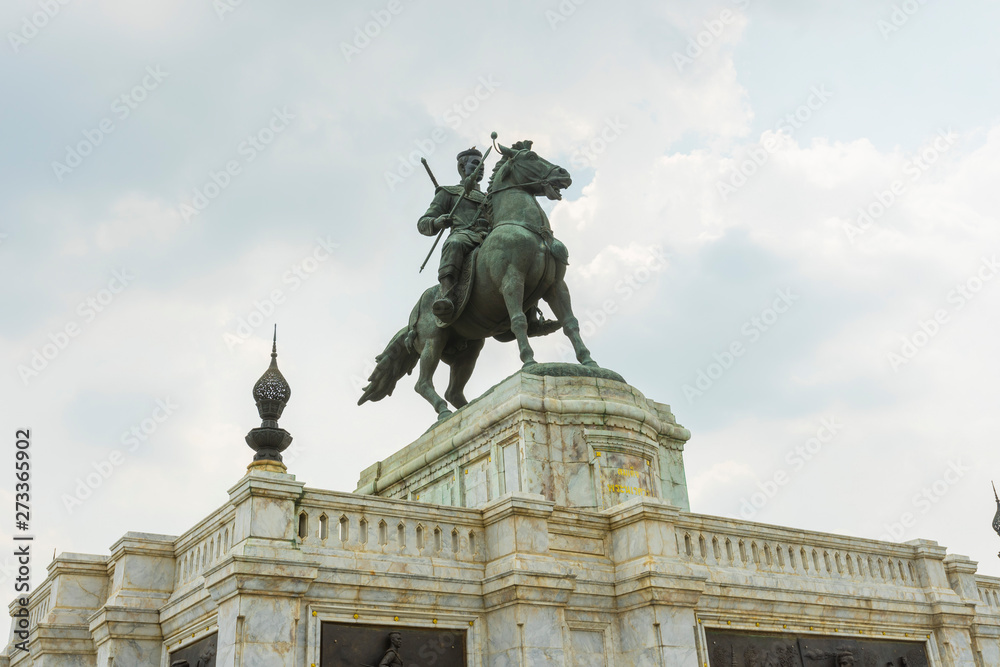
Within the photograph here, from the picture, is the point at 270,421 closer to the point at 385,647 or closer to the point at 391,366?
the point at 385,647

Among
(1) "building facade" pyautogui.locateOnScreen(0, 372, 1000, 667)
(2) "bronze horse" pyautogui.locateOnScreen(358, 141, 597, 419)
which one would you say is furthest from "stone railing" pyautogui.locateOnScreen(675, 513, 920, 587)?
(2) "bronze horse" pyautogui.locateOnScreen(358, 141, 597, 419)

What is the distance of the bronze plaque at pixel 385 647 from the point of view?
1241 centimetres

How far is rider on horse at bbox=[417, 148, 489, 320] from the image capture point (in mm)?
20859

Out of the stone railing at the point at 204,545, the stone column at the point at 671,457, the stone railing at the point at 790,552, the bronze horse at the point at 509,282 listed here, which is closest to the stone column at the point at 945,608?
the stone railing at the point at 790,552

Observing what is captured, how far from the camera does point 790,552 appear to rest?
53.5ft

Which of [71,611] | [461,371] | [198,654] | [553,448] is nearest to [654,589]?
[553,448]

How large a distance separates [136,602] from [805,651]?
10.5 metres

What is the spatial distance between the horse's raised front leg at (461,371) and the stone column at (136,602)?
29.0 feet

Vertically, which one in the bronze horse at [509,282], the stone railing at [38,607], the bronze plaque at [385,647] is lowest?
the bronze plaque at [385,647]

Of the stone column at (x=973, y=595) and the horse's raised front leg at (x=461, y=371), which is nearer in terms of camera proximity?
the stone column at (x=973, y=595)

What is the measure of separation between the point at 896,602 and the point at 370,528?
966 cm

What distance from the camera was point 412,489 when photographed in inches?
801

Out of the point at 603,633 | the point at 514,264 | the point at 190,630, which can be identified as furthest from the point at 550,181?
the point at 190,630

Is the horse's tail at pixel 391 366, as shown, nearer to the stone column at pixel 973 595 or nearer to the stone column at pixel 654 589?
the stone column at pixel 654 589
